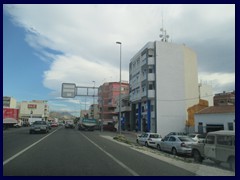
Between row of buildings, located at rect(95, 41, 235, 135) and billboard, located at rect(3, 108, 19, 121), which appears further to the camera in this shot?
billboard, located at rect(3, 108, 19, 121)

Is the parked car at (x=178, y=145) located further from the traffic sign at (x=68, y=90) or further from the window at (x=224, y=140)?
the traffic sign at (x=68, y=90)

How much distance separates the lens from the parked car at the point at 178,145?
19.5 metres

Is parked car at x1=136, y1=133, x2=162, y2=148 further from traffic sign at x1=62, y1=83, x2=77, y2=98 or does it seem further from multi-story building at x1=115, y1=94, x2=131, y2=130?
multi-story building at x1=115, y1=94, x2=131, y2=130

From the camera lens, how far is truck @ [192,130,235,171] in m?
13.0

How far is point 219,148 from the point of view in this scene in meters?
13.8

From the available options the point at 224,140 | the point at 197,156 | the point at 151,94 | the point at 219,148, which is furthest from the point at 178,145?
the point at 151,94

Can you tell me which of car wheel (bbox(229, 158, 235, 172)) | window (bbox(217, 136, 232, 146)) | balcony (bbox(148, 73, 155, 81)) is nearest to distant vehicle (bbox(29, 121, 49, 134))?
balcony (bbox(148, 73, 155, 81))

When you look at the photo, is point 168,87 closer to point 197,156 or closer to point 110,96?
point 197,156

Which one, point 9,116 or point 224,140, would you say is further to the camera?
point 9,116

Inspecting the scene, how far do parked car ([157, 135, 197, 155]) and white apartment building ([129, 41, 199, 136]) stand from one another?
28.6m

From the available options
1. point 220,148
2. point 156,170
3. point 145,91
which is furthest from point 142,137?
point 145,91

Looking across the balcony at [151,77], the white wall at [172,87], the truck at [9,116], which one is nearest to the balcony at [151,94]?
the white wall at [172,87]

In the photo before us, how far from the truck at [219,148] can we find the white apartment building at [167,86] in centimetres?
3506

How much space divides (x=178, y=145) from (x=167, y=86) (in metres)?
32.6
